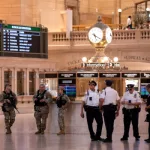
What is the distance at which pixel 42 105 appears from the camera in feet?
58.7

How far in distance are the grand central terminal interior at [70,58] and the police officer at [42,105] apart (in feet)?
1.31

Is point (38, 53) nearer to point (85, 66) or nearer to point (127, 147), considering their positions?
point (85, 66)

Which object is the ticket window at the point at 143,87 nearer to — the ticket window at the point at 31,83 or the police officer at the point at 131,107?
the ticket window at the point at 31,83

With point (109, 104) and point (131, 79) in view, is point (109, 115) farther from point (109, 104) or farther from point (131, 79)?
point (131, 79)

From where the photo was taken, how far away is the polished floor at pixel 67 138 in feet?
47.9

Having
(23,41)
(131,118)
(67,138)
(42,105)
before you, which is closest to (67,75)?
(23,41)

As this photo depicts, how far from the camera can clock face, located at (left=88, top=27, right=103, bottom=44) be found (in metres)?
26.6

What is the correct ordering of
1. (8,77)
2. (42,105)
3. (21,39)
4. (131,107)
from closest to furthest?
(131,107) < (42,105) < (8,77) < (21,39)

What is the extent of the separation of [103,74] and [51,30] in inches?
407

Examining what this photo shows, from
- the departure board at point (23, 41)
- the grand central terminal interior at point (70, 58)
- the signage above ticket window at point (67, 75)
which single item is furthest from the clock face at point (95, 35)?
the departure board at point (23, 41)

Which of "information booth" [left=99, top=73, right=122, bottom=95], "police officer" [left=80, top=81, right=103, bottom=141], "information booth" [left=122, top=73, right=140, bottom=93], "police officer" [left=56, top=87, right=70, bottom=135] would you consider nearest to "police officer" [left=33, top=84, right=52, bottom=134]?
"police officer" [left=56, top=87, right=70, bottom=135]

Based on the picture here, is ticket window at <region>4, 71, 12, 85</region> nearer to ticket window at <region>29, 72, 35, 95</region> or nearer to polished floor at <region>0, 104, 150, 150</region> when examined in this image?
ticket window at <region>29, 72, 35, 95</region>

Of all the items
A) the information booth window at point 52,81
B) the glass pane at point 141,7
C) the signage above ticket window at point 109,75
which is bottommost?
the information booth window at point 52,81

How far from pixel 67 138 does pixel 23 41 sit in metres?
13.4
